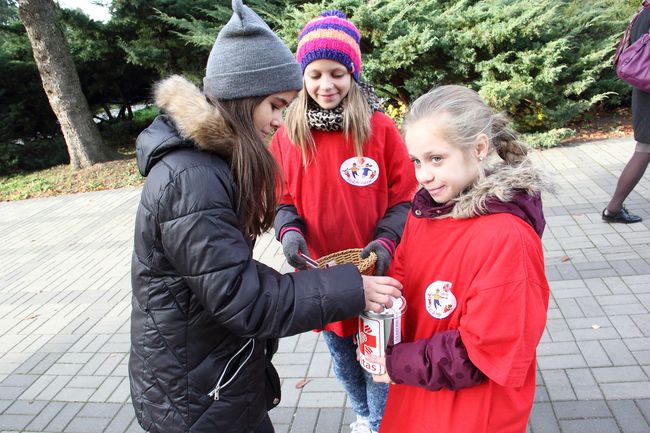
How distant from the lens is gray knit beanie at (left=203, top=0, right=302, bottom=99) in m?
1.41

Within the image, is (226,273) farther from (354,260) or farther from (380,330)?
(354,260)

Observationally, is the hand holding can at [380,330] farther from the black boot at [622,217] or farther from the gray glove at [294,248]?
the black boot at [622,217]

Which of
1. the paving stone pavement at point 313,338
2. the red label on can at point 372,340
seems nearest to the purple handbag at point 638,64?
the paving stone pavement at point 313,338

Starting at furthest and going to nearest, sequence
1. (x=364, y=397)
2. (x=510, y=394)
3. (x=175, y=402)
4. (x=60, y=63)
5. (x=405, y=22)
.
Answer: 1. (x=60, y=63)
2. (x=405, y=22)
3. (x=364, y=397)
4. (x=175, y=402)
5. (x=510, y=394)

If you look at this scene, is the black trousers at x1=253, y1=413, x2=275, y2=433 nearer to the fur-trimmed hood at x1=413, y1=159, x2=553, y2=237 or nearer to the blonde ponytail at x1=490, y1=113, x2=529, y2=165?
the fur-trimmed hood at x1=413, y1=159, x2=553, y2=237

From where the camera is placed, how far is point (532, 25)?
24.0ft

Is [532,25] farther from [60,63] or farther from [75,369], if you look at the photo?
[60,63]

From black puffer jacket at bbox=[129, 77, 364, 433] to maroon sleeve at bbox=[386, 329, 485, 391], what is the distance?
→ 224 mm

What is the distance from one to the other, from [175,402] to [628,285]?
11.1ft

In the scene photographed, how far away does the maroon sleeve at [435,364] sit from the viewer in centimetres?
133

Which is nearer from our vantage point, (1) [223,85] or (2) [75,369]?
(1) [223,85]

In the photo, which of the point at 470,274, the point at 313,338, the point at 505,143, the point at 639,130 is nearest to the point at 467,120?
the point at 505,143

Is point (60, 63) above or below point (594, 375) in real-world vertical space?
above

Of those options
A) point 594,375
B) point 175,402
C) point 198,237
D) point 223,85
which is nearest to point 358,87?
point 223,85
